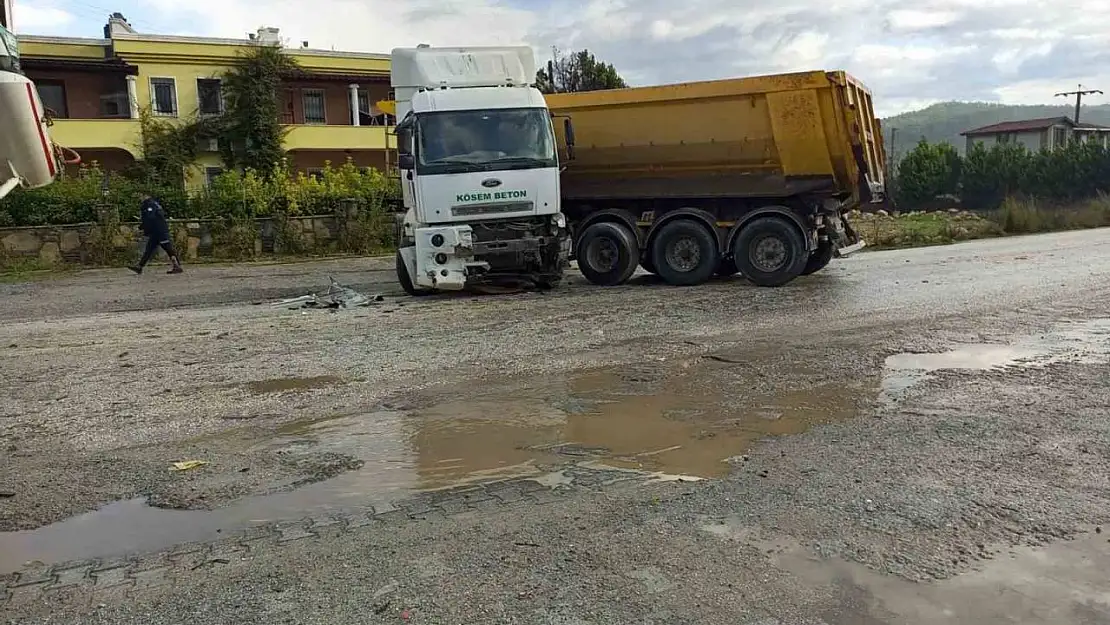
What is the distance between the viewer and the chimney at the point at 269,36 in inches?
1251

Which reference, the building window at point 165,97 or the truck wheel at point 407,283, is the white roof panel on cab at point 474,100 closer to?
the truck wheel at point 407,283

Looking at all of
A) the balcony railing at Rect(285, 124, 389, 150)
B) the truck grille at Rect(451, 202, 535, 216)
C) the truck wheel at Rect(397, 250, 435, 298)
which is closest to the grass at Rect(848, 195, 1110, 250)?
the truck grille at Rect(451, 202, 535, 216)

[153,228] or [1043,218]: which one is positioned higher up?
[153,228]

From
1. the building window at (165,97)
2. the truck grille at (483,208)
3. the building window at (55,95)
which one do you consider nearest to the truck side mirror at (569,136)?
Result: the truck grille at (483,208)

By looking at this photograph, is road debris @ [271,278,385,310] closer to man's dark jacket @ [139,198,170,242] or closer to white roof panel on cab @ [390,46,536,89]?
white roof panel on cab @ [390,46,536,89]

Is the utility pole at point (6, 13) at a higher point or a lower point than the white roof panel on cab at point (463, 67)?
lower

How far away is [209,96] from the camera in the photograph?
31.6 metres

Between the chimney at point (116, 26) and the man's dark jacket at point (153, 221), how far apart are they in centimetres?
1706

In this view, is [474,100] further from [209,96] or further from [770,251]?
[209,96]

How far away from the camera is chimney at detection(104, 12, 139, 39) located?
3146 centimetres

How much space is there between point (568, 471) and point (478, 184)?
7.21 meters

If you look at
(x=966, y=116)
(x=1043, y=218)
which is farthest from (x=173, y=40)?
(x=966, y=116)

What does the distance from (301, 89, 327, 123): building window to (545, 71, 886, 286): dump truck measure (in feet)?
72.4

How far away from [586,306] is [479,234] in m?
1.81
